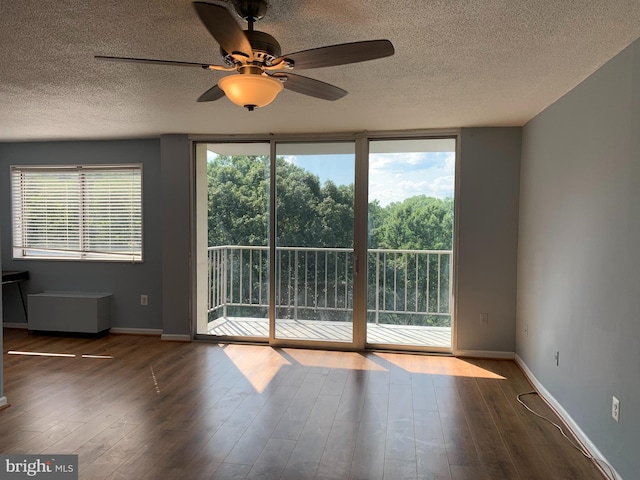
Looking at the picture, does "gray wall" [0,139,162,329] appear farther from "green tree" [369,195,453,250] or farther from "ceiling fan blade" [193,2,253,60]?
"ceiling fan blade" [193,2,253,60]

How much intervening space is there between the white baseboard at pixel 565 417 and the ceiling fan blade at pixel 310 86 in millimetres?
2388

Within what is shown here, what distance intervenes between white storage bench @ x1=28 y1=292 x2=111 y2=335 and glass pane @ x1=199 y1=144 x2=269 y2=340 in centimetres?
122

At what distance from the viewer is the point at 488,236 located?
4.18 metres

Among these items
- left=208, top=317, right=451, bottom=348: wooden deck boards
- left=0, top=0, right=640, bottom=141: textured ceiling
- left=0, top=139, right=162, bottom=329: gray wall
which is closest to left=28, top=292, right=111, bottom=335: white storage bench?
left=0, top=139, right=162, bottom=329: gray wall

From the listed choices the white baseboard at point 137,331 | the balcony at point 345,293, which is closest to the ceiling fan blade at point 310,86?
→ the balcony at point 345,293

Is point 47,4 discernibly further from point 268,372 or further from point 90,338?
point 90,338

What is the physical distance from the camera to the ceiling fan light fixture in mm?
1832

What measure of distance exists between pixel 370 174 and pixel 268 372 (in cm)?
218

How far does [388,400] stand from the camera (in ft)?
10.5

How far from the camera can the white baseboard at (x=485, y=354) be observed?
165 inches

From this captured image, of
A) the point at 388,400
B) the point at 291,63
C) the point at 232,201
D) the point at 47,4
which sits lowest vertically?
the point at 388,400

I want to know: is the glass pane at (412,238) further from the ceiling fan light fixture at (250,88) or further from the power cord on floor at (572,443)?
the ceiling fan light fixture at (250,88)

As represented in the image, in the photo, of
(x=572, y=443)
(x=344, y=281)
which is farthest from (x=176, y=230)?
(x=572, y=443)

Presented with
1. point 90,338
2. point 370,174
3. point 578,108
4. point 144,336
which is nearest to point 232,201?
point 370,174
